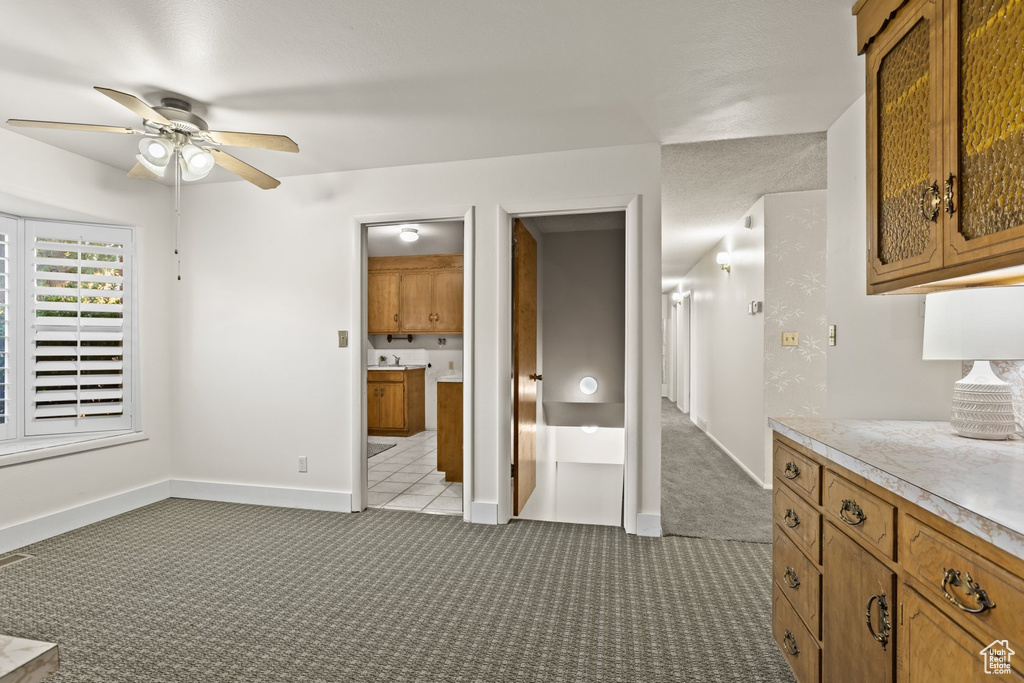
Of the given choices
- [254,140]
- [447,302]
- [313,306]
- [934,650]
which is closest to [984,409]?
[934,650]

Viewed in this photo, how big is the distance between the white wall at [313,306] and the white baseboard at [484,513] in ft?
0.14

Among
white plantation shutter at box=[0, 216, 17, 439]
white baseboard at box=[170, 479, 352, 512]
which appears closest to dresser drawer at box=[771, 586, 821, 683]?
white baseboard at box=[170, 479, 352, 512]

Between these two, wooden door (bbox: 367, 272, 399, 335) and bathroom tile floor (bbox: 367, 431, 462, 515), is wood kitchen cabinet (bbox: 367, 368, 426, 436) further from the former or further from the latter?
wooden door (bbox: 367, 272, 399, 335)

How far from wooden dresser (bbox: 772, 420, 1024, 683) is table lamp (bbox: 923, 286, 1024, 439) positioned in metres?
0.08

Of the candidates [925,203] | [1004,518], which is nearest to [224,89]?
[925,203]

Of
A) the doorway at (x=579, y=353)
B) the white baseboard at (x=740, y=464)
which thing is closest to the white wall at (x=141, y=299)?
the doorway at (x=579, y=353)

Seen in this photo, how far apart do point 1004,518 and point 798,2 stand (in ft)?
6.14

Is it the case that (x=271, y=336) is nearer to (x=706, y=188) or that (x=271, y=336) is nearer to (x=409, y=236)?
(x=409, y=236)

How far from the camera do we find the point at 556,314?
19.1ft

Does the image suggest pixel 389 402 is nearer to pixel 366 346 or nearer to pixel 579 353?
pixel 579 353

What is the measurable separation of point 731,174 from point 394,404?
15.8ft

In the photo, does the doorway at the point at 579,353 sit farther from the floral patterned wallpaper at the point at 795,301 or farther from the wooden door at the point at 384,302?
the wooden door at the point at 384,302

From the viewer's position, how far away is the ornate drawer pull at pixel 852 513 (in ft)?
4.21

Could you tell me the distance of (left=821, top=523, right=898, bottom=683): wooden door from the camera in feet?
3.78
